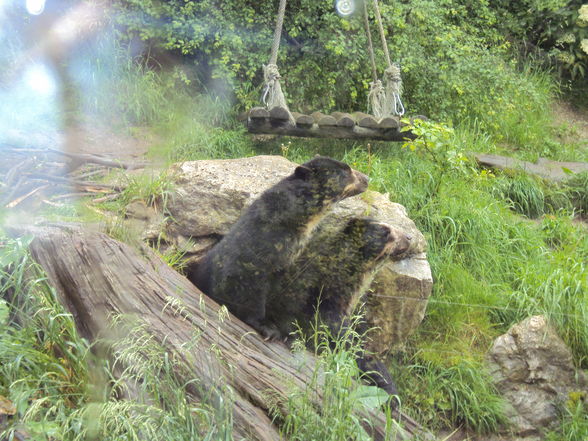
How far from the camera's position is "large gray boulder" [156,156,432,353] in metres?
4.82

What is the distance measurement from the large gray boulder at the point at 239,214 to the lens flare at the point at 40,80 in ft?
7.71

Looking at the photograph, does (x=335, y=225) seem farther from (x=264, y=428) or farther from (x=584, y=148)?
(x=584, y=148)

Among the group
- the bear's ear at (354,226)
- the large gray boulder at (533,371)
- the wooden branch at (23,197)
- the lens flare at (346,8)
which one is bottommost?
the large gray boulder at (533,371)

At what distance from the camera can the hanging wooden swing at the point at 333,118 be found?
592cm

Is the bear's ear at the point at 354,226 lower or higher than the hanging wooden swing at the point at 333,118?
lower

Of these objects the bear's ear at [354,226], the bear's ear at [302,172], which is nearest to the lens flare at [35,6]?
the bear's ear at [302,172]

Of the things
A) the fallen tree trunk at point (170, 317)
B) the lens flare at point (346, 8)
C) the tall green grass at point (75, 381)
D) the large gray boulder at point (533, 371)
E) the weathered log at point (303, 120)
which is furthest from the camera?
the lens flare at point (346, 8)

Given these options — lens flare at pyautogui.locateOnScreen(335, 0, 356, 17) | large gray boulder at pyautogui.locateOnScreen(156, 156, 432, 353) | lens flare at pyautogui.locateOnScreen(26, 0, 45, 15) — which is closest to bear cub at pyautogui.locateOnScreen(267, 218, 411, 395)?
large gray boulder at pyautogui.locateOnScreen(156, 156, 432, 353)

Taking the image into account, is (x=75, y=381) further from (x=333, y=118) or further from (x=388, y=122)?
(x=388, y=122)

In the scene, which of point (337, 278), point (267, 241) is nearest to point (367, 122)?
point (337, 278)

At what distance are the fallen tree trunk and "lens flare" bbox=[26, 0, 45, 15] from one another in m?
4.05

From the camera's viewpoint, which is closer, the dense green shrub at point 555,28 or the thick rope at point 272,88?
the thick rope at point 272,88

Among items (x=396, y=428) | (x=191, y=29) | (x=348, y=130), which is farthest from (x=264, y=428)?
(x=191, y=29)

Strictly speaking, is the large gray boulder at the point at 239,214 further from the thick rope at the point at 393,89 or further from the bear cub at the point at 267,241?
the thick rope at the point at 393,89
